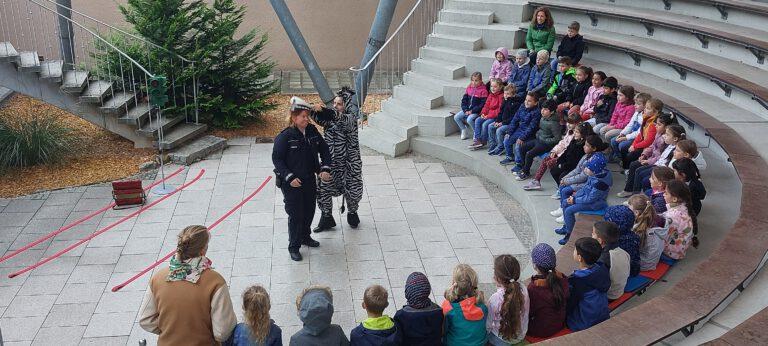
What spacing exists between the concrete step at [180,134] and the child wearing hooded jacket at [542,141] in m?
5.20

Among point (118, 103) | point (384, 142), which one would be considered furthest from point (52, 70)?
point (384, 142)

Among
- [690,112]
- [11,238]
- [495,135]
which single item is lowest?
[11,238]

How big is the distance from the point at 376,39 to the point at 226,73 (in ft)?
8.72

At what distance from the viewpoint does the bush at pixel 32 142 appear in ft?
33.2

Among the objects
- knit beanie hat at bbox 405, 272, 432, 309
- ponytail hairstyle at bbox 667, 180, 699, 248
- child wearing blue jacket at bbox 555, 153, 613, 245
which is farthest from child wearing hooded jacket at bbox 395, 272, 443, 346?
child wearing blue jacket at bbox 555, 153, 613, 245

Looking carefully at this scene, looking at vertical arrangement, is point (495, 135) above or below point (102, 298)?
above

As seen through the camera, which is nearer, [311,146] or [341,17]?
[311,146]

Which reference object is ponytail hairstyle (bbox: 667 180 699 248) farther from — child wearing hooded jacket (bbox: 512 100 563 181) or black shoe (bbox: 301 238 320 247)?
black shoe (bbox: 301 238 320 247)

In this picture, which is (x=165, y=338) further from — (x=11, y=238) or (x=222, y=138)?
(x=222, y=138)

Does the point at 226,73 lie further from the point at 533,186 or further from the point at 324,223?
the point at 533,186

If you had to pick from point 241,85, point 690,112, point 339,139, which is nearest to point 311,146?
point 339,139

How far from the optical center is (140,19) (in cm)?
1155

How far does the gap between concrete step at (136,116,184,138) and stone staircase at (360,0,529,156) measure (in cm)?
303

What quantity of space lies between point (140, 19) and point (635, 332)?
9.52 metres
